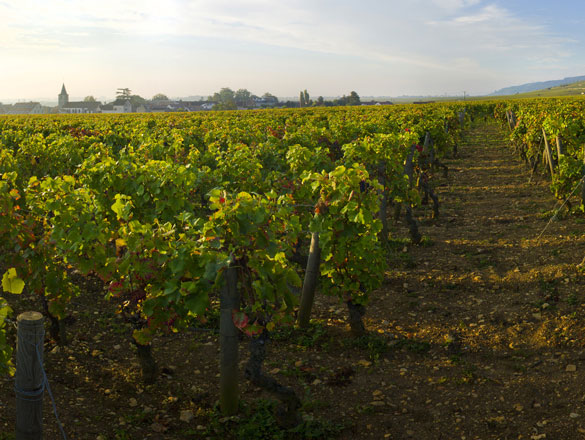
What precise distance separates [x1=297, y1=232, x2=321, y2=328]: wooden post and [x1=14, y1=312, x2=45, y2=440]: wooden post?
13.1ft

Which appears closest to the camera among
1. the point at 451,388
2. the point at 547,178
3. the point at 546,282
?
the point at 451,388

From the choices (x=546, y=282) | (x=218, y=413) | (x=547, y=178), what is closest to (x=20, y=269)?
(x=218, y=413)

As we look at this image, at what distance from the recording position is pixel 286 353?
6512 mm

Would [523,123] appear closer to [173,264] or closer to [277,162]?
[277,162]

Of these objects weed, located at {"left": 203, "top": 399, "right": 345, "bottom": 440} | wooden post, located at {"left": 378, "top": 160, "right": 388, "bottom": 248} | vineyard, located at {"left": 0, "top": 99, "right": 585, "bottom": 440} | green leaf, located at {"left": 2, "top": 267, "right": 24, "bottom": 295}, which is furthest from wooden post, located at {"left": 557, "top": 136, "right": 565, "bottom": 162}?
green leaf, located at {"left": 2, "top": 267, "right": 24, "bottom": 295}

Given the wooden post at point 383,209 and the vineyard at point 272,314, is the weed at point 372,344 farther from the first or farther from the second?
the wooden post at point 383,209

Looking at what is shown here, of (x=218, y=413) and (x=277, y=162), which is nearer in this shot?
(x=218, y=413)

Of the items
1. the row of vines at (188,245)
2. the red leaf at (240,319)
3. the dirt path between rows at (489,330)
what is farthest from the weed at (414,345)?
the red leaf at (240,319)

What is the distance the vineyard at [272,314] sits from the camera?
15.7ft

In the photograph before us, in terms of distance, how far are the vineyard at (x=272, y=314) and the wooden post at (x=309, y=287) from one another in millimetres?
21

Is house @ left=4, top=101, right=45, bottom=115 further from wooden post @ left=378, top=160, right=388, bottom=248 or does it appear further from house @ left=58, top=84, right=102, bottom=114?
wooden post @ left=378, top=160, right=388, bottom=248

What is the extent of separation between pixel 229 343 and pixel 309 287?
2.32 meters

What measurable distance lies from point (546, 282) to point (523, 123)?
567 inches

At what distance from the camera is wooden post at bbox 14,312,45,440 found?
3490mm
